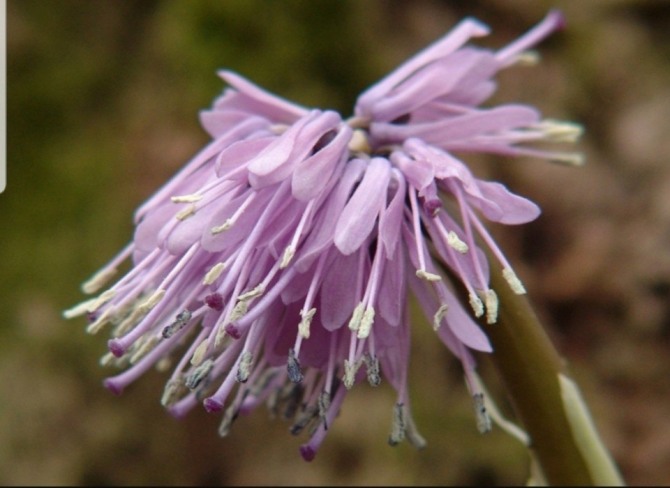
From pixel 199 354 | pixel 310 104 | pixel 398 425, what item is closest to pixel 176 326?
pixel 199 354

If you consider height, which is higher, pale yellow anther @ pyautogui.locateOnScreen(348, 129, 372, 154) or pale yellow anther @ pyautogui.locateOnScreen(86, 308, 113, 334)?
pale yellow anther @ pyautogui.locateOnScreen(86, 308, 113, 334)

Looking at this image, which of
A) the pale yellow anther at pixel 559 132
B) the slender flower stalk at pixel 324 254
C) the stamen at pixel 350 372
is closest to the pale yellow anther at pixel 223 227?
the slender flower stalk at pixel 324 254

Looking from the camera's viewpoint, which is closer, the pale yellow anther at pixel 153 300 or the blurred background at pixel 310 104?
the pale yellow anther at pixel 153 300

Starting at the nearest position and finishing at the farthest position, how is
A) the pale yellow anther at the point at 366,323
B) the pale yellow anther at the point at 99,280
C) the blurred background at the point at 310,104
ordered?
the pale yellow anther at the point at 366,323 < the pale yellow anther at the point at 99,280 < the blurred background at the point at 310,104

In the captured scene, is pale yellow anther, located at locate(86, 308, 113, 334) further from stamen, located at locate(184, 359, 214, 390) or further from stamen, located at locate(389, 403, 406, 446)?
stamen, located at locate(389, 403, 406, 446)

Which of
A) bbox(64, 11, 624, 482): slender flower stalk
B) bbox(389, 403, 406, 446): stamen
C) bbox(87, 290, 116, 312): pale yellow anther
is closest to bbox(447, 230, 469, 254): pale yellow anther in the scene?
bbox(64, 11, 624, 482): slender flower stalk

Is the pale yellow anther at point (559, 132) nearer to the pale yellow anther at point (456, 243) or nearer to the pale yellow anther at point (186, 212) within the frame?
the pale yellow anther at point (456, 243)

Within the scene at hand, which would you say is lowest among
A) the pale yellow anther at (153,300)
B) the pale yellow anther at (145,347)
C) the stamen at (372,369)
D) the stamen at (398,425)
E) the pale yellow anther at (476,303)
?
the stamen at (398,425)

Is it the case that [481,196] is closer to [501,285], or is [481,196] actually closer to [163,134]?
[501,285]
